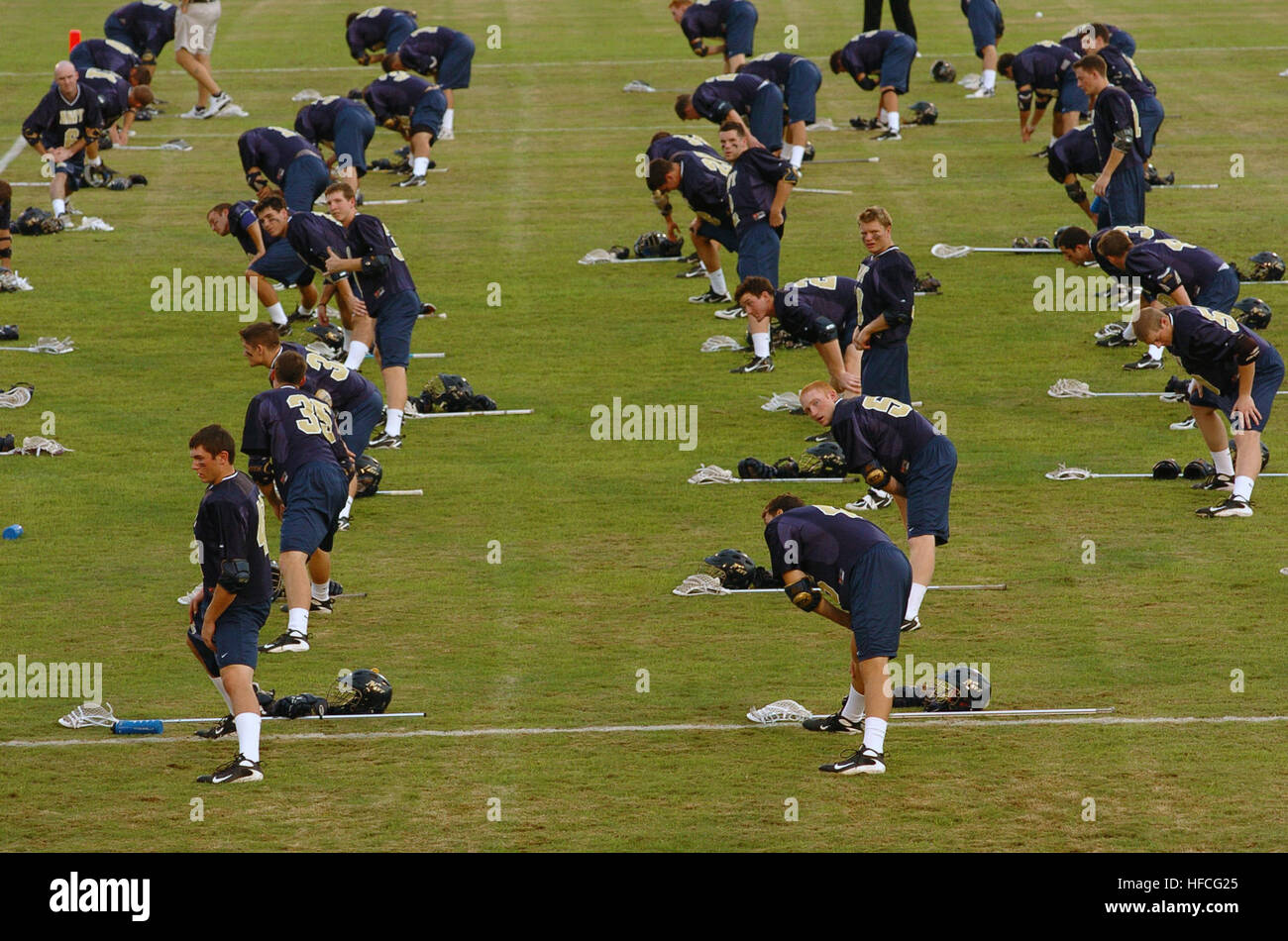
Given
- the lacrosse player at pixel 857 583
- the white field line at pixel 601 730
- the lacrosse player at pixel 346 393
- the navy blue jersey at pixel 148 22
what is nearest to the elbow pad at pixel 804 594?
the lacrosse player at pixel 857 583

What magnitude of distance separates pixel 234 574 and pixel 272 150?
14.0 meters

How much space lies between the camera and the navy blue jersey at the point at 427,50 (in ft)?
101

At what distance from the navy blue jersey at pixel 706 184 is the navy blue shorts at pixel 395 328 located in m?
4.59

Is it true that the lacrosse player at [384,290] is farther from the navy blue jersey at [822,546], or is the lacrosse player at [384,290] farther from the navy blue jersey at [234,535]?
the navy blue jersey at [822,546]

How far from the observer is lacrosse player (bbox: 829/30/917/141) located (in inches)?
1181

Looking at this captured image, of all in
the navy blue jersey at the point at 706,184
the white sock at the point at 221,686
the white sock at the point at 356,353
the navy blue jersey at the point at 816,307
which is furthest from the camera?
the navy blue jersey at the point at 706,184

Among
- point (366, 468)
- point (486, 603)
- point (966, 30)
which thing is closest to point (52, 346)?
point (366, 468)

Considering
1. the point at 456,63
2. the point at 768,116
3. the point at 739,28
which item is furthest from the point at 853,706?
the point at 739,28

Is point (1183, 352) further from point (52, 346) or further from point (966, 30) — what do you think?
point (966, 30)

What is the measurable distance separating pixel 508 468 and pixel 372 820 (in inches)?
309

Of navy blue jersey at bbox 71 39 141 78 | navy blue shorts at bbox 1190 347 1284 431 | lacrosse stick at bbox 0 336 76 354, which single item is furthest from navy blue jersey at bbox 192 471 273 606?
navy blue jersey at bbox 71 39 141 78

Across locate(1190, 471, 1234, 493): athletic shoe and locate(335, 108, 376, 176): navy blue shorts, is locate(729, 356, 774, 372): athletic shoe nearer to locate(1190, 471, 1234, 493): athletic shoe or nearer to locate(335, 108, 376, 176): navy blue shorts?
locate(1190, 471, 1234, 493): athletic shoe

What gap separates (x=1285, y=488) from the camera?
54.9 ft

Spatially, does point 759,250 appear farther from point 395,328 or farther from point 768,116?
point 768,116
